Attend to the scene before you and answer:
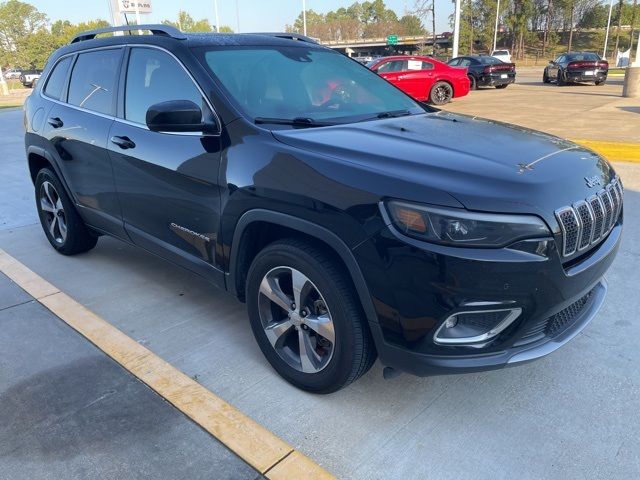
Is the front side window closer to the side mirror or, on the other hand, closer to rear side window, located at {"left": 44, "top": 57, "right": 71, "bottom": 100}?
rear side window, located at {"left": 44, "top": 57, "right": 71, "bottom": 100}

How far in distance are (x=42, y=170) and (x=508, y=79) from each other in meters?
22.3

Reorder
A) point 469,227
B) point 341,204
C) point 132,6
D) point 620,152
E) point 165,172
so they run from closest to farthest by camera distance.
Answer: point 469,227 < point 341,204 < point 165,172 < point 620,152 < point 132,6

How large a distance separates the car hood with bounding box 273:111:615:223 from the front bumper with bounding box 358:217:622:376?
0.22m

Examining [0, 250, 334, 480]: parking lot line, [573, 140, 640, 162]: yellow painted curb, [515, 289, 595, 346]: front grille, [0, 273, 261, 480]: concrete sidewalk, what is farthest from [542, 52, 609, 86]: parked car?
[0, 273, 261, 480]: concrete sidewalk

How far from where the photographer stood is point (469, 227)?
6.80ft

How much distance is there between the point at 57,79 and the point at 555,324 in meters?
4.28

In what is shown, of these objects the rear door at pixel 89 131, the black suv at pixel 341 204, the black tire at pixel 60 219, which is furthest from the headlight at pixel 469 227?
the black tire at pixel 60 219

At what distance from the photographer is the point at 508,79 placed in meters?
23.2

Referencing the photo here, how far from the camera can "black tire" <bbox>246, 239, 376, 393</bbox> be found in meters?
2.35

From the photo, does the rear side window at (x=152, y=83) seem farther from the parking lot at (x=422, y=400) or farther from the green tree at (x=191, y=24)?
the green tree at (x=191, y=24)

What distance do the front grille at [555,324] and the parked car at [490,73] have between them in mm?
22476

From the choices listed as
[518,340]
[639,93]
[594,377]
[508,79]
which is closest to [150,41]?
[518,340]

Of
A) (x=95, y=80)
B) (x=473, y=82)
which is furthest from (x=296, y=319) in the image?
(x=473, y=82)

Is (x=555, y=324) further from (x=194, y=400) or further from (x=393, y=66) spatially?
(x=393, y=66)
